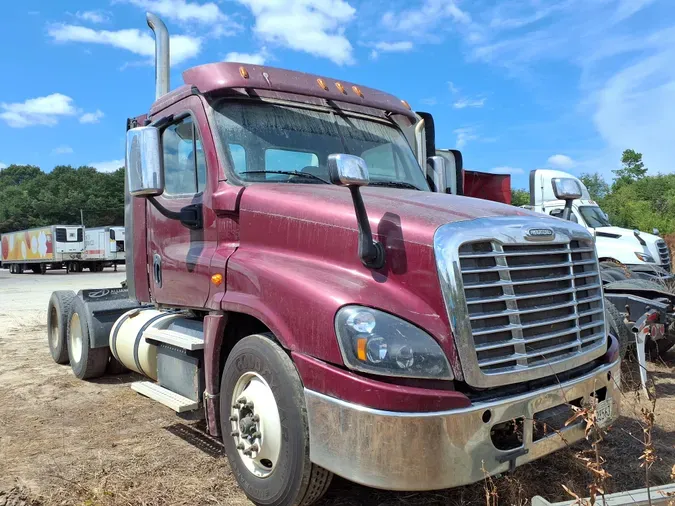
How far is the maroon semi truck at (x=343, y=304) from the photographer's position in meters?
2.58

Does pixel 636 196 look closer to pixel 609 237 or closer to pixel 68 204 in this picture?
pixel 609 237

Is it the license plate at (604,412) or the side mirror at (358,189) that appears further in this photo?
the license plate at (604,412)

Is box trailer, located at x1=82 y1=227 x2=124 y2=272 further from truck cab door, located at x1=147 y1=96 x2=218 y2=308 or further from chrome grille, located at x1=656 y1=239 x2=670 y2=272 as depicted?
truck cab door, located at x1=147 y1=96 x2=218 y2=308

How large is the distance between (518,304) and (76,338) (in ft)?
18.8

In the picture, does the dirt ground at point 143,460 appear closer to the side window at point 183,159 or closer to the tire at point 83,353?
the tire at point 83,353

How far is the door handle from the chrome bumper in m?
2.36

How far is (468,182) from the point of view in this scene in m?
12.6

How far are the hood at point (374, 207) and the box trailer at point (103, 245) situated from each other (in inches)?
1456

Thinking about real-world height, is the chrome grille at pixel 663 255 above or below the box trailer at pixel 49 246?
below

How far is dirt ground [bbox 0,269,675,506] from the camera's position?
135 inches

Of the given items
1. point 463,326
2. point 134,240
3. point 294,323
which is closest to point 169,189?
point 134,240

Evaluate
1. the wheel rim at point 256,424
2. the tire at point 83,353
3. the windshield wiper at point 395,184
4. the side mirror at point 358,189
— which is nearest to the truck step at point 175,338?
the wheel rim at point 256,424

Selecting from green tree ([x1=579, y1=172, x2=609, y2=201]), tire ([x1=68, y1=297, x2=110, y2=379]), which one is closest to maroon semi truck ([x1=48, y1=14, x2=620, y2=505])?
tire ([x1=68, y1=297, x2=110, y2=379])

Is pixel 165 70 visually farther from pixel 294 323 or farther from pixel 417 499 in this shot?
pixel 417 499
